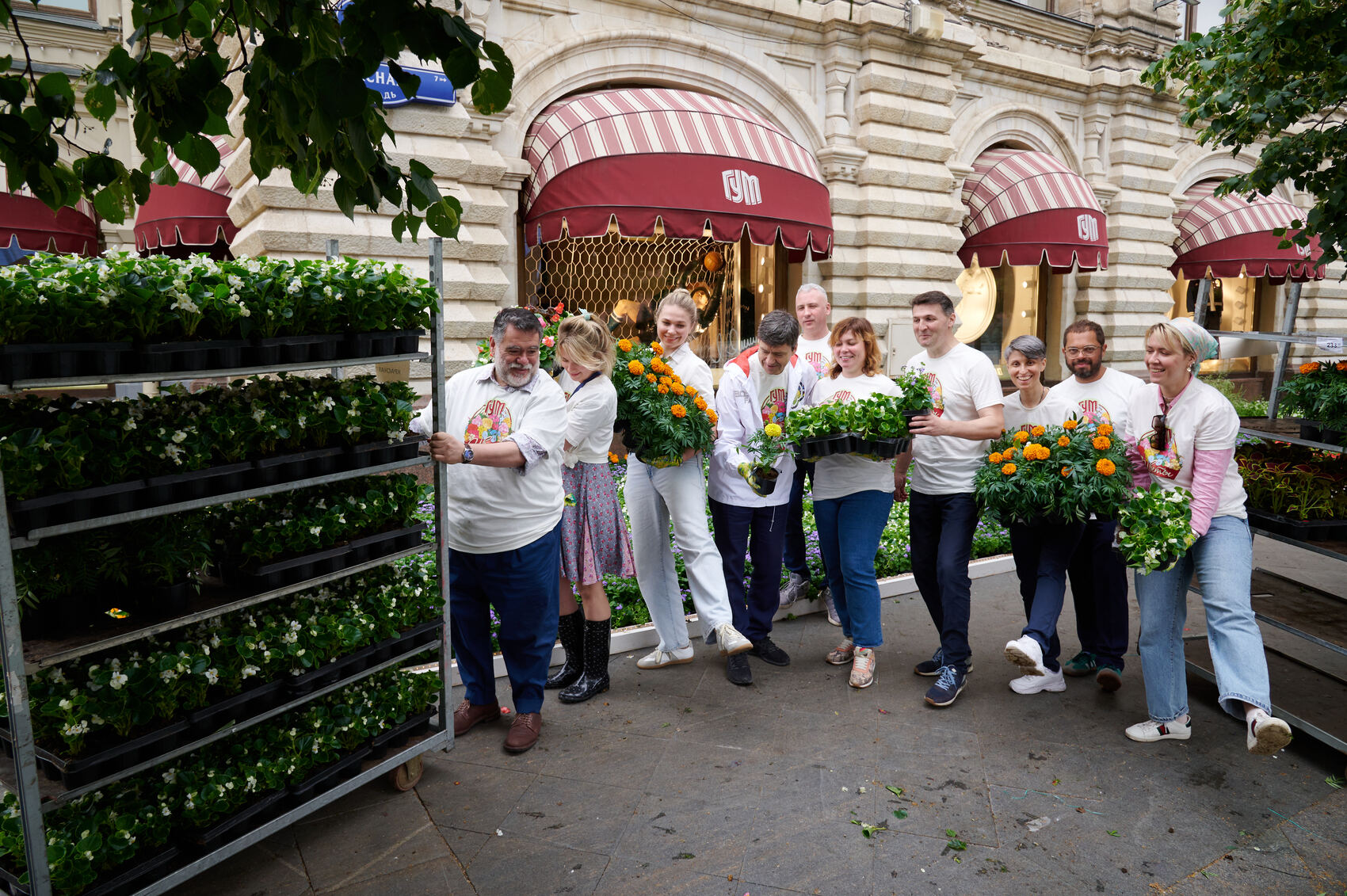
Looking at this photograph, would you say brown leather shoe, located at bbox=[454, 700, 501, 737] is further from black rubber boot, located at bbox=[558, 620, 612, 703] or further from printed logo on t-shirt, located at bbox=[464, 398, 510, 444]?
printed logo on t-shirt, located at bbox=[464, 398, 510, 444]

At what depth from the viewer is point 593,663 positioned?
15.3 ft

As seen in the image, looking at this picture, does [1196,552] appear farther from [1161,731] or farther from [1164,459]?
[1161,731]

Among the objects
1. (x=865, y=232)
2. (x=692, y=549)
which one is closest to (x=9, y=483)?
(x=692, y=549)

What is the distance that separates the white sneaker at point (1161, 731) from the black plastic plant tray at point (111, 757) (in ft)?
13.2

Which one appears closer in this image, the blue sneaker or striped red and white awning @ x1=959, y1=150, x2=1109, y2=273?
the blue sneaker

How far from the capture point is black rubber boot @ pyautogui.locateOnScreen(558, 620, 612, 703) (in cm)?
462

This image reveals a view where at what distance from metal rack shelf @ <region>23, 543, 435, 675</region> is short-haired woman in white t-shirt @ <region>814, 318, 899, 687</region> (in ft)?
7.67

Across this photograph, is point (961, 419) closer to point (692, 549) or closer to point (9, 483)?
point (692, 549)

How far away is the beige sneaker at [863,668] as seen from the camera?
470 centimetres

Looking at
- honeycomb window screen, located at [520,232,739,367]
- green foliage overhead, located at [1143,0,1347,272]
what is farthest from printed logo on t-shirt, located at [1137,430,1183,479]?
honeycomb window screen, located at [520,232,739,367]

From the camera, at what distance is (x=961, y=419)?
463cm

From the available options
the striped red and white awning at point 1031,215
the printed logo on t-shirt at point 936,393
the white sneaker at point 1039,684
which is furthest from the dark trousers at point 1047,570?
the striped red and white awning at point 1031,215

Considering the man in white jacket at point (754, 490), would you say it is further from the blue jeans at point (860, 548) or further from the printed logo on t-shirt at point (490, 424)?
the printed logo on t-shirt at point (490, 424)

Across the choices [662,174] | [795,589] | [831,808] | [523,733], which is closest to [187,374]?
[523,733]
